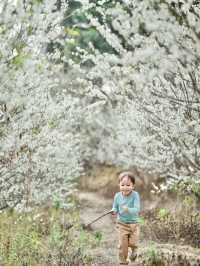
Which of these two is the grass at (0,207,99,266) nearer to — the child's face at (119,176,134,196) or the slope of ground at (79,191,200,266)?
the slope of ground at (79,191,200,266)

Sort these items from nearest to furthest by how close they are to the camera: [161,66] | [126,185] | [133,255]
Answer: [161,66] → [126,185] → [133,255]

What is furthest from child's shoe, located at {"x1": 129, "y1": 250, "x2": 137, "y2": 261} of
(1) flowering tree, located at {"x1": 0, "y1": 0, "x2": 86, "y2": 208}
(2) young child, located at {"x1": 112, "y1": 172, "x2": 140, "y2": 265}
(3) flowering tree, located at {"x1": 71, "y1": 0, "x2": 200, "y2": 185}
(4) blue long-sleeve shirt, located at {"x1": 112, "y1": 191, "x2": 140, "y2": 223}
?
(1) flowering tree, located at {"x1": 0, "y1": 0, "x2": 86, "y2": 208}

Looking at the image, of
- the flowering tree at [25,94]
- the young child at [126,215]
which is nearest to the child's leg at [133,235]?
the young child at [126,215]

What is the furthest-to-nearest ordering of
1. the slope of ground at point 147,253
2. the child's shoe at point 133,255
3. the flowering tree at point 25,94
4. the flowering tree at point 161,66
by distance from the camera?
the child's shoe at point 133,255 → the slope of ground at point 147,253 → the flowering tree at point 25,94 → the flowering tree at point 161,66

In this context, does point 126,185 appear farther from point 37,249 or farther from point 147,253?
point 37,249

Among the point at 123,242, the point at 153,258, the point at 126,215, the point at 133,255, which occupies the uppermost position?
the point at 126,215

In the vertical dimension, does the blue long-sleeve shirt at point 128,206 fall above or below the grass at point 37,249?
above

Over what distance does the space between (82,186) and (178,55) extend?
51.9ft

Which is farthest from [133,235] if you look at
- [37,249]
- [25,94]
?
[25,94]

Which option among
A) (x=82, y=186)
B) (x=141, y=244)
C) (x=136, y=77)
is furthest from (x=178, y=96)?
(x=82, y=186)

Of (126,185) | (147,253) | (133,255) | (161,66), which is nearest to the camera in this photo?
(161,66)

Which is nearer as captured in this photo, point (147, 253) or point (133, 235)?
point (147, 253)

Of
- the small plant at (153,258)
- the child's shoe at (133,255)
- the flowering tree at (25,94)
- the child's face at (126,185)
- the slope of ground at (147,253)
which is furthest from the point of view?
the child's shoe at (133,255)

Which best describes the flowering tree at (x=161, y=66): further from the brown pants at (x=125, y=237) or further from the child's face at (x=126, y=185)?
the brown pants at (x=125, y=237)
